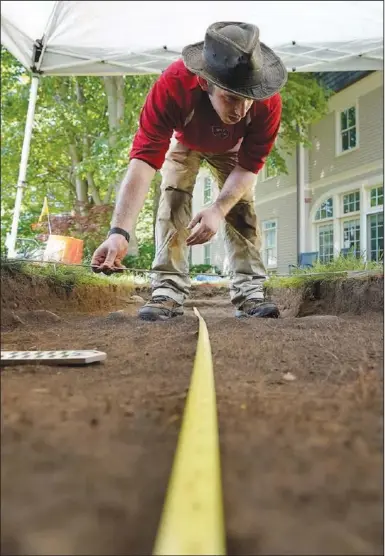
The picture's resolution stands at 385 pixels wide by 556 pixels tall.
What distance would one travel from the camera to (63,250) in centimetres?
257

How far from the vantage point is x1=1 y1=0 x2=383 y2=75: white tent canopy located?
9.89ft

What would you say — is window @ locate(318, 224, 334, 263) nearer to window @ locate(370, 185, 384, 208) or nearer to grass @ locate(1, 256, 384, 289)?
window @ locate(370, 185, 384, 208)

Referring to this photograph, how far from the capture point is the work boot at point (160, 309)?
1.48 m

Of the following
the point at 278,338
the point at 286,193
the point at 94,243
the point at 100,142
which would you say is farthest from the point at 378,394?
the point at 286,193

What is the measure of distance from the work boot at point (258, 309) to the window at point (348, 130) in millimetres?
5402

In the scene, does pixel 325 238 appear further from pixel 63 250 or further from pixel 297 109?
pixel 63 250

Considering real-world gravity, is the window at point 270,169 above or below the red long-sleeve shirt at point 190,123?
above

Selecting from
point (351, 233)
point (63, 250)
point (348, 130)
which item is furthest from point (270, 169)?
point (63, 250)

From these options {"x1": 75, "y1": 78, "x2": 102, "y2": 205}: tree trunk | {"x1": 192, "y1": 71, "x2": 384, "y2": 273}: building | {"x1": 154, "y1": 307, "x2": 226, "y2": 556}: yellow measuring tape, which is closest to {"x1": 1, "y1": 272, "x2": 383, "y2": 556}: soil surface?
{"x1": 154, "y1": 307, "x2": 226, "y2": 556}: yellow measuring tape

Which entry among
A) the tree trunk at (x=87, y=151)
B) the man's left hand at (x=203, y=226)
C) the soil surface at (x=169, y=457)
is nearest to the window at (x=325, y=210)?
the tree trunk at (x=87, y=151)

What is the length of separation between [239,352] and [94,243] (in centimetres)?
323

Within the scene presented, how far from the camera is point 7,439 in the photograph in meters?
0.32

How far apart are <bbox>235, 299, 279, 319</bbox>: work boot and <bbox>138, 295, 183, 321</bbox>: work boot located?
0.88 feet

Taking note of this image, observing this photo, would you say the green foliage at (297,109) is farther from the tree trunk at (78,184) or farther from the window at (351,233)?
the tree trunk at (78,184)
